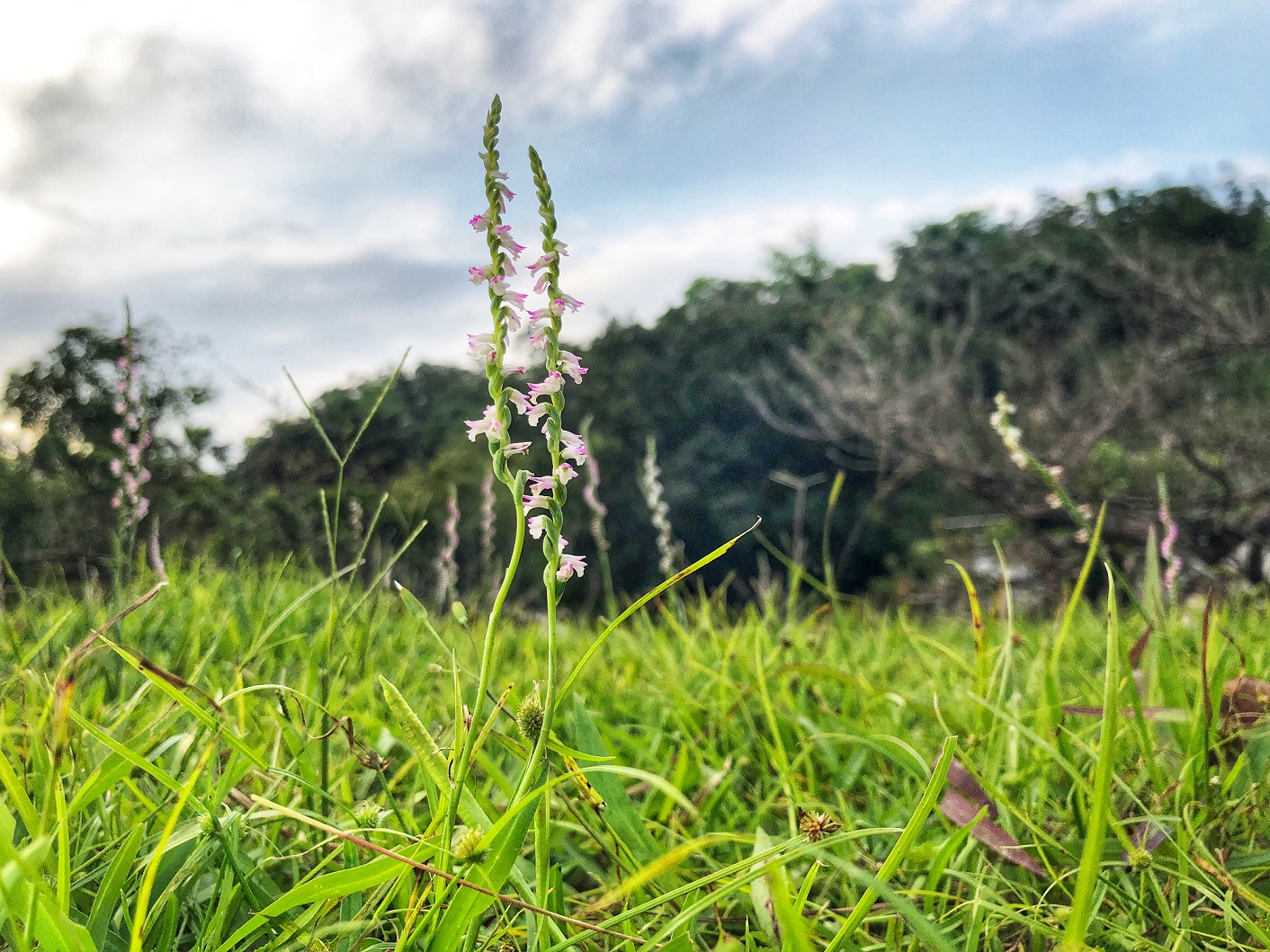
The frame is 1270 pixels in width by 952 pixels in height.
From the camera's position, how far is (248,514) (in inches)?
538

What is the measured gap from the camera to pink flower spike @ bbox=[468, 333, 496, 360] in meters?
0.66

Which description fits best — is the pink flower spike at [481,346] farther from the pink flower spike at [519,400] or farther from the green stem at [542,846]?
the green stem at [542,846]

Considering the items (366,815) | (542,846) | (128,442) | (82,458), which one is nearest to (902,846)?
(542,846)

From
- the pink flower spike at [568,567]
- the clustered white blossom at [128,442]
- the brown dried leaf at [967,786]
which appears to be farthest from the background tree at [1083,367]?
the pink flower spike at [568,567]

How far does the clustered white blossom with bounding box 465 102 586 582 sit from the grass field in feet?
0.67

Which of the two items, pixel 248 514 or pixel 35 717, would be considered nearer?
pixel 35 717

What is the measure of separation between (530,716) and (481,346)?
1.13ft

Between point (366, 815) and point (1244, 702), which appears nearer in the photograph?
point (366, 815)

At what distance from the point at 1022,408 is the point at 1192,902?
14.5 metres

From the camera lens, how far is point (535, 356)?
636 millimetres

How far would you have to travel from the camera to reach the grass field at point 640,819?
0.70m

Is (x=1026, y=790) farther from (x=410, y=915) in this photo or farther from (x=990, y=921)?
(x=410, y=915)

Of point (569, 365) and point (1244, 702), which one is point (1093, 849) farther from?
point (1244, 702)

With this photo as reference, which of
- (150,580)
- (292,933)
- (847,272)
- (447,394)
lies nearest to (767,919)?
(292,933)
